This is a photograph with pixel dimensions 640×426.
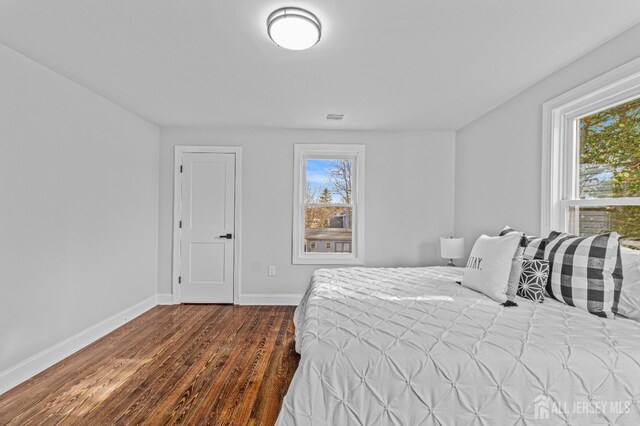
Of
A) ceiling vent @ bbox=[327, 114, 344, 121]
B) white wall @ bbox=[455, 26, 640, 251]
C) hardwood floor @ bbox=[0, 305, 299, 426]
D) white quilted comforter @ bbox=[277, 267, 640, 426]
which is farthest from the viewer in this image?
ceiling vent @ bbox=[327, 114, 344, 121]

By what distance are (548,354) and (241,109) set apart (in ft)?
10.8

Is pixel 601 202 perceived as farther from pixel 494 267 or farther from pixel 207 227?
pixel 207 227

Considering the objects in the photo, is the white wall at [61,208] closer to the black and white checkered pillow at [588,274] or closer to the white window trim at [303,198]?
the white window trim at [303,198]

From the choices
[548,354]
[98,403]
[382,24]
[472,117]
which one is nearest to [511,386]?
[548,354]

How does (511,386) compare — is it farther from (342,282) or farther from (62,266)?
(62,266)

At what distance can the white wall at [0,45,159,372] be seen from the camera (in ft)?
7.29

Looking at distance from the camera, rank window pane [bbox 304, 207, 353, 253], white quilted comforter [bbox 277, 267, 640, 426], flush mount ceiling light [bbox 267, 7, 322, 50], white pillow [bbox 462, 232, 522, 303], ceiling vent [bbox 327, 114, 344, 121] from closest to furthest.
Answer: white quilted comforter [bbox 277, 267, 640, 426], flush mount ceiling light [bbox 267, 7, 322, 50], white pillow [bbox 462, 232, 522, 303], ceiling vent [bbox 327, 114, 344, 121], window pane [bbox 304, 207, 353, 253]

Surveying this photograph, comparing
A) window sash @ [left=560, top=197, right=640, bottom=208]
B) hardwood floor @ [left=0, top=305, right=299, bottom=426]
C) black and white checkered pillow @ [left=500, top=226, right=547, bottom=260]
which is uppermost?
window sash @ [left=560, top=197, right=640, bottom=208]

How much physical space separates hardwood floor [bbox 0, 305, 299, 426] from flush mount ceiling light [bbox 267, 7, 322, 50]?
2270mm

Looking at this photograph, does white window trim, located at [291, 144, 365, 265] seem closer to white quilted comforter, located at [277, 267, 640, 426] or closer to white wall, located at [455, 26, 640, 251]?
white wall, located at [455, 26, 640, 251]

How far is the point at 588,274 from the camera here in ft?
5.77

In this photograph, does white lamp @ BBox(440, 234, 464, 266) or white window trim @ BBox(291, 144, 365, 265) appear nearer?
white lamp @ BBox(440, 234, 464, 266)

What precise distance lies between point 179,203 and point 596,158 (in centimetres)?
433

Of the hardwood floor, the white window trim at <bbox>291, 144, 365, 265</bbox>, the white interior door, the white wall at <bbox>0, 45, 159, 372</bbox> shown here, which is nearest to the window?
the white window trim at <bbox>291, 144, 365, 265</bbox>
